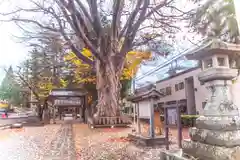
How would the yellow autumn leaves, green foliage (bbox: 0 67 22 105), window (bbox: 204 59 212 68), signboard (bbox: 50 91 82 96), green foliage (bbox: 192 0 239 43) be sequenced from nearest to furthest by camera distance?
window (bbox: 204 59 212 68) → green foliage (bbox: 192 0 239 43) → the yellow autumn leaves → green foliage (bbox: 0 67 22 105) → signboard (bbox: 50 91 82 96)

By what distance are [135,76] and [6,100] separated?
8.18m

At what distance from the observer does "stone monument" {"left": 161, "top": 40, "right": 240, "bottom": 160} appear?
1630 mm

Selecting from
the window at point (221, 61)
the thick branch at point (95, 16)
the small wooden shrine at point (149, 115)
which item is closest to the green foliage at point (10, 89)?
the thick branch at point (95, 16)

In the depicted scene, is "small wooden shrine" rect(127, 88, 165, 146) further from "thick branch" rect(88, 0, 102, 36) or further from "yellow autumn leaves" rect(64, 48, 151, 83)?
"yellow autumn leaves" rect(64, 48, 151, 83)

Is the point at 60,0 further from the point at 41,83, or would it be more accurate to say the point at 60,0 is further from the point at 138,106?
the point at 41,83

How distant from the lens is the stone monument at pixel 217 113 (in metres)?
1.63

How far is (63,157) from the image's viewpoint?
2.99 meters

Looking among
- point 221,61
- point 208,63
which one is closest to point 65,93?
point 208,63

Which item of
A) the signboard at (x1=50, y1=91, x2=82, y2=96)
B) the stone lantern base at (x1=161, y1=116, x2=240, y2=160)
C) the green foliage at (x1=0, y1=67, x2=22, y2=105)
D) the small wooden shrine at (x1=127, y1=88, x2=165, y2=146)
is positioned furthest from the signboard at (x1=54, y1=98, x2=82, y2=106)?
the stone lantern base at (x1=161, y1=116, x2=240, y2=160)

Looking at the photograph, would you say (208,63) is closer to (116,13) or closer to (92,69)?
(116,13)

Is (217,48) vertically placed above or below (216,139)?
above

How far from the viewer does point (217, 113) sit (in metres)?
1.73

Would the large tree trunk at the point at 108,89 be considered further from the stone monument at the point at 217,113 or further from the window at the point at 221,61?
the window at the point at 221,61

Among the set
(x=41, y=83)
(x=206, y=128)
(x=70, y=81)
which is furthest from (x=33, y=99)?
(x=206, y=128)
